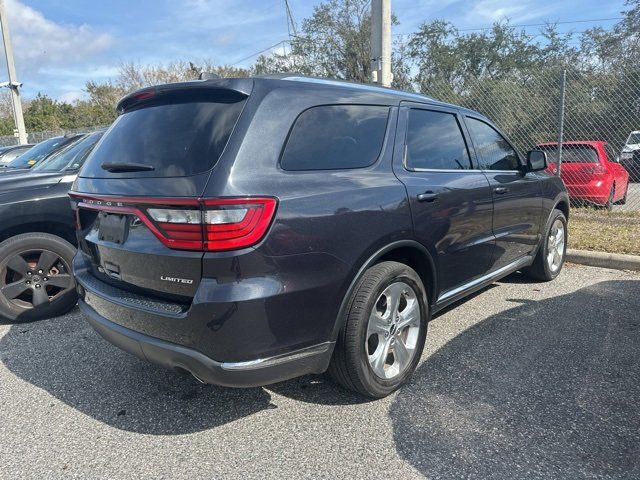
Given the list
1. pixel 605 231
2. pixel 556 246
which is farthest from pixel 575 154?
pixel 556 246

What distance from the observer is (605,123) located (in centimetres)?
1191

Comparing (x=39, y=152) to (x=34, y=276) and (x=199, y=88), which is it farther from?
(x=199, y=88)

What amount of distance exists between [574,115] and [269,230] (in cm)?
1134

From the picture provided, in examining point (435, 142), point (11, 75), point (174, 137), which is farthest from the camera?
point (11, 75)

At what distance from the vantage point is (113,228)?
2619 mm

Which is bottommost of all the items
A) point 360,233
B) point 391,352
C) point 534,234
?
point 391,352

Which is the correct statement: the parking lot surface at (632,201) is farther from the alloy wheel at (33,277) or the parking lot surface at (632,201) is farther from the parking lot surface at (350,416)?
the alloy wheel at (33,277)

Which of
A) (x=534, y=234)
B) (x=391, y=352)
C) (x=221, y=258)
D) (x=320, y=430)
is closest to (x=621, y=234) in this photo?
(x=534, y=234)

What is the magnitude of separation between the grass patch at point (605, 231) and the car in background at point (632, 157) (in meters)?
5.29

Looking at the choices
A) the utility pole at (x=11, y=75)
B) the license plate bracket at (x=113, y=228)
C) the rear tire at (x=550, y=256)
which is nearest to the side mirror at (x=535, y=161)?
the rear tire at (x=550, y=256)

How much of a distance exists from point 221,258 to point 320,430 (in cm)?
118

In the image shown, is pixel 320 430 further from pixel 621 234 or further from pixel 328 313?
pixel 621 234

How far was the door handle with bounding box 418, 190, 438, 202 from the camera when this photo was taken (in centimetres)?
306

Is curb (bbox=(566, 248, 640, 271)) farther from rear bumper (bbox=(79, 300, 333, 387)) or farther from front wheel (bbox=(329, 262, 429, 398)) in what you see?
rear bumper (bbox=(79, 300, 333, 387))
